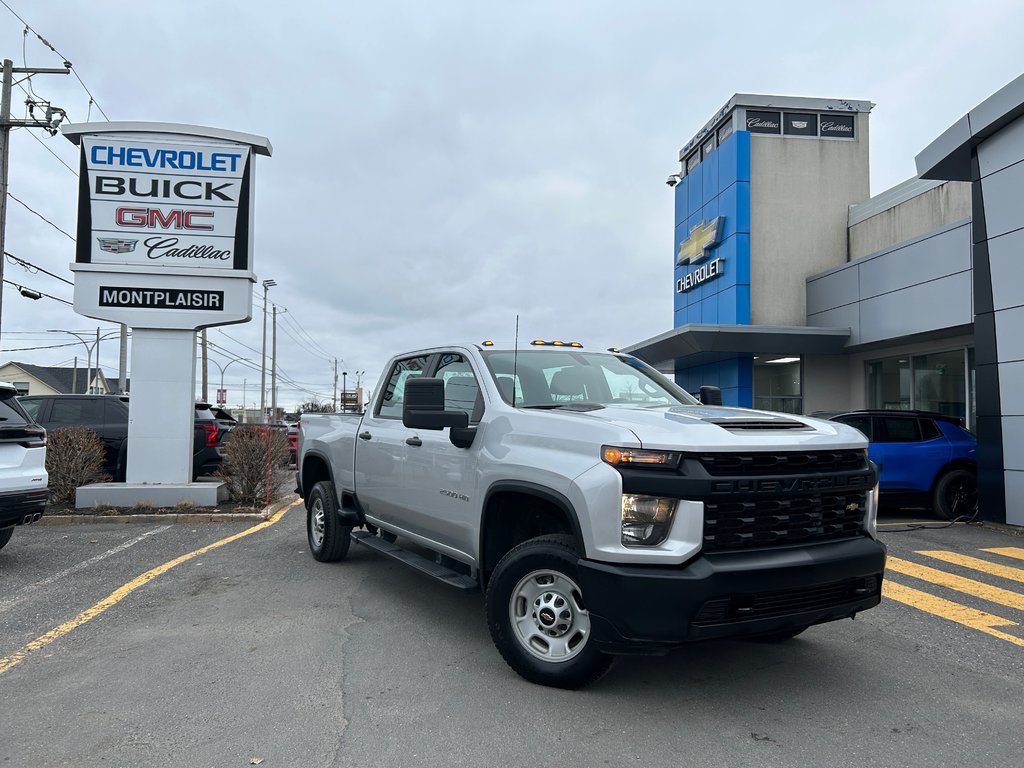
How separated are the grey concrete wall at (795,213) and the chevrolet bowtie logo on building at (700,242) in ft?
4.21

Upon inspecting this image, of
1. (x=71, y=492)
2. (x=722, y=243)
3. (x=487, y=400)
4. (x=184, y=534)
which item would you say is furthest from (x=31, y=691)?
(x=722, y=243)

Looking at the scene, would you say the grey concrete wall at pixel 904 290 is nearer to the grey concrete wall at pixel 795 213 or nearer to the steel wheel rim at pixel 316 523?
the grey concrete wall at pixel 795 213

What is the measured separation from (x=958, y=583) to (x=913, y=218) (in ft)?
43.0

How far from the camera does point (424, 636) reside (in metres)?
4.72

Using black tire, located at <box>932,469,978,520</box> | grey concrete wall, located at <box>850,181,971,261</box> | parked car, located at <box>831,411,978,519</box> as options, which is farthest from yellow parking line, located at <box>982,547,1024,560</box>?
grey concrete wall, located at <box>850,181,971,261</box>

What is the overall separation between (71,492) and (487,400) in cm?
880

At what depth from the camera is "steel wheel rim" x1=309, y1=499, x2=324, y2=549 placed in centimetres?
700

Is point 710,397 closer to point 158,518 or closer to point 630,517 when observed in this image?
point 630,517

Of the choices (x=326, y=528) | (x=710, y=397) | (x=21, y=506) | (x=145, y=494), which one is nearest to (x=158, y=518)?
(x=145, y=494)

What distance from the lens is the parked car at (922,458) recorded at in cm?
1024

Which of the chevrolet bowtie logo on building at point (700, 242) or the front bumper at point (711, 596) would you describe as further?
the chevrolet bowtie logo on building at point (700, 242)

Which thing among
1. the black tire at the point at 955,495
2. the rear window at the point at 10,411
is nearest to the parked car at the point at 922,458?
the black tire at the point at 955,495

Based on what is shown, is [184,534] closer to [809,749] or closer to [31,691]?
[31,691]

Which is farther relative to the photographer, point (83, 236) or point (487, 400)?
point (83, 236)
